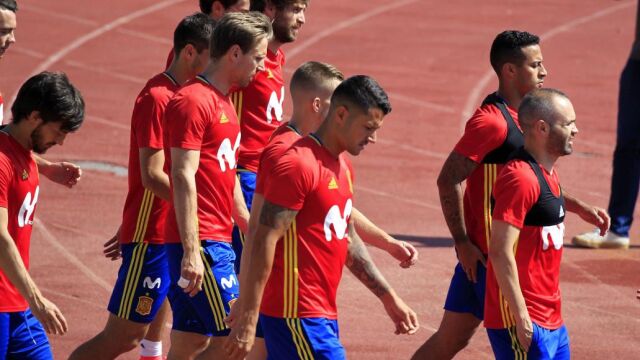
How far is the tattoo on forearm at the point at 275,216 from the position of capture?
6.54 meters

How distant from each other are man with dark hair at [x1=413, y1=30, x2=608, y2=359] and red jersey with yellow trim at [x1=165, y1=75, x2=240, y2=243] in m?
1.31

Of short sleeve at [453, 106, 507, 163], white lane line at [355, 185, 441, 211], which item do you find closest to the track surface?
white lane line at [355, 185, 441, 211]

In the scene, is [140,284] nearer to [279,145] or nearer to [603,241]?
[279,145]

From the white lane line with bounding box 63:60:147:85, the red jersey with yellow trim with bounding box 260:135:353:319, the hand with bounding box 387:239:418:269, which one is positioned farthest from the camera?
the white lane line with bounding box 63:60:147:85

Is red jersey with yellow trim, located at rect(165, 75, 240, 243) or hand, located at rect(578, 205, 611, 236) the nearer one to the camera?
red jersey with yellow trim, located at rect(165, 75, 240, 243)

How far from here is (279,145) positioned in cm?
703

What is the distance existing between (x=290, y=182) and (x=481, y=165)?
194 cm

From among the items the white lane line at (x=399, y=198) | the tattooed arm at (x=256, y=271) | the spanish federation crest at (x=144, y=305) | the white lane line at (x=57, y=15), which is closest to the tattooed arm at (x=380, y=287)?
the tattooed arm at (x=256, y=271)

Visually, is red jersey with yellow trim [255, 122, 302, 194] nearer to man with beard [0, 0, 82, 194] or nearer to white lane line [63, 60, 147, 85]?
man with beard [0, 0, 82, 194]

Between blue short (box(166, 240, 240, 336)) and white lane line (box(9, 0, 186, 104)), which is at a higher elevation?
blue short (box(166, 240, 240, 336))

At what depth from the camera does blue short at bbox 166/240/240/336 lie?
766 centimetres

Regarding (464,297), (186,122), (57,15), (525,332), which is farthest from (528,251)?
(57,15)

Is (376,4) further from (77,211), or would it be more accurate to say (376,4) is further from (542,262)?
(542,262)

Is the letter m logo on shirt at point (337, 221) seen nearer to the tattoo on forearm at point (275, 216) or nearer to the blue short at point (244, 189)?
the tattoo on forearm at point (275, 216)
